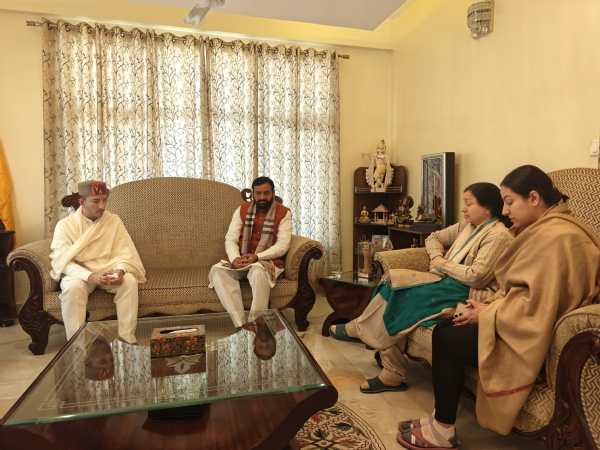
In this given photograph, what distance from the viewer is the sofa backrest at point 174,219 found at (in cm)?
356

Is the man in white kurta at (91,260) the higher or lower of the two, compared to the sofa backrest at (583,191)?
lower

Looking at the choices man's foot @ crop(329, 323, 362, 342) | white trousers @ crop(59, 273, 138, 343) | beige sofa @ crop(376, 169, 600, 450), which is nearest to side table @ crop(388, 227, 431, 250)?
man's foot @ crop(329, 323, 362, 342)

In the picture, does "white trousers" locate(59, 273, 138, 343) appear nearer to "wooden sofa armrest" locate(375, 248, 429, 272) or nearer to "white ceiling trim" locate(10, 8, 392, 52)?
"wooden sofa armrest" locate(375, 248, 429, 272)

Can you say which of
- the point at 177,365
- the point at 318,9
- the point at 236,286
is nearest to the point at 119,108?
the point at 318,9

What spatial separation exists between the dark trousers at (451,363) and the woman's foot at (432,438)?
0.04 m

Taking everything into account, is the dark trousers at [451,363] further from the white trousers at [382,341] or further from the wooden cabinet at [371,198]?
the wooden cabinet at [371,198]

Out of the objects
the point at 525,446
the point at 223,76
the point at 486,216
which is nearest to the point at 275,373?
the point at 525,446

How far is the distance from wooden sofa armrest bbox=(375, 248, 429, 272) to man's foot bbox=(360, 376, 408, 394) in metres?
0.65

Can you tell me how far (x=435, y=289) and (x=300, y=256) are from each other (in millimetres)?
1276

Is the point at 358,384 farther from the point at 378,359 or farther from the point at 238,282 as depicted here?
the point at 238,282

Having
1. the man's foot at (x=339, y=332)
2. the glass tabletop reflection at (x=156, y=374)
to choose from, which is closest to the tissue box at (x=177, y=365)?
the glass tabletop reflection at (x=156, y=374)

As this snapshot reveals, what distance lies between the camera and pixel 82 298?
2.79 metres

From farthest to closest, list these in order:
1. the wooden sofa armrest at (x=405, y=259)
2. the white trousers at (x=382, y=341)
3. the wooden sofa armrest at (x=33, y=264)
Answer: the wooden sofa armrest at (x=33, y=264) < the wooden sofa armrest at (x=405, y=259) < the white trousers at (x=382, y=341)

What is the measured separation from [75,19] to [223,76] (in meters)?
1.34
